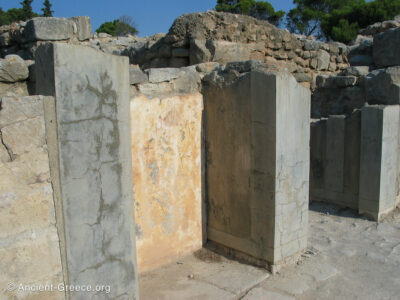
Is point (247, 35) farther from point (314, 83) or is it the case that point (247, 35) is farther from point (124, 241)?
point (124, 241)

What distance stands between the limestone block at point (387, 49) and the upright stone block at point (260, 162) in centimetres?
538

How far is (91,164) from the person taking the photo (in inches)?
83.7

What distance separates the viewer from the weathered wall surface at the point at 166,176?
123 inches

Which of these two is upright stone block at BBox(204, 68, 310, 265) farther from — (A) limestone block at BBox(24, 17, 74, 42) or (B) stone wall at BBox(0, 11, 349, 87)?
(A) limestone block at BBox(24, 17, 74, 42)

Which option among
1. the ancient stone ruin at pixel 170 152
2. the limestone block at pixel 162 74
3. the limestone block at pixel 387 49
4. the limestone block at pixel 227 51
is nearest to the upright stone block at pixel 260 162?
the ancient stone ruin at pixel 170 152

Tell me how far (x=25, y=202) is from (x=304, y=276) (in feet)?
8.42

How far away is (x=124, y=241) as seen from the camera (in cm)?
235

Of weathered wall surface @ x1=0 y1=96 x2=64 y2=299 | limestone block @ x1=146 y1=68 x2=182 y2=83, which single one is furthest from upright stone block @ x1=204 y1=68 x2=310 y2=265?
weathered wall surface @ x1=0 y1=96 x2=64 y2=299

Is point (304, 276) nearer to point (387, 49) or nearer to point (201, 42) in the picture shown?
point (201, 42)

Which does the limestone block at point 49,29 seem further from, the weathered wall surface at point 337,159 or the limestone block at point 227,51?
the weathered wall surface at point 337,159

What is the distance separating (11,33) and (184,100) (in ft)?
13.2

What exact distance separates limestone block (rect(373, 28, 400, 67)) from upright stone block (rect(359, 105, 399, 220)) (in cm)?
330

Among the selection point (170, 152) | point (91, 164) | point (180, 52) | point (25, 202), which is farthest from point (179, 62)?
point (25, 202)

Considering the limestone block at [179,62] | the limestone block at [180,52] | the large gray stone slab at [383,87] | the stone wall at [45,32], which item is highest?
the stone wall at [45,32]
